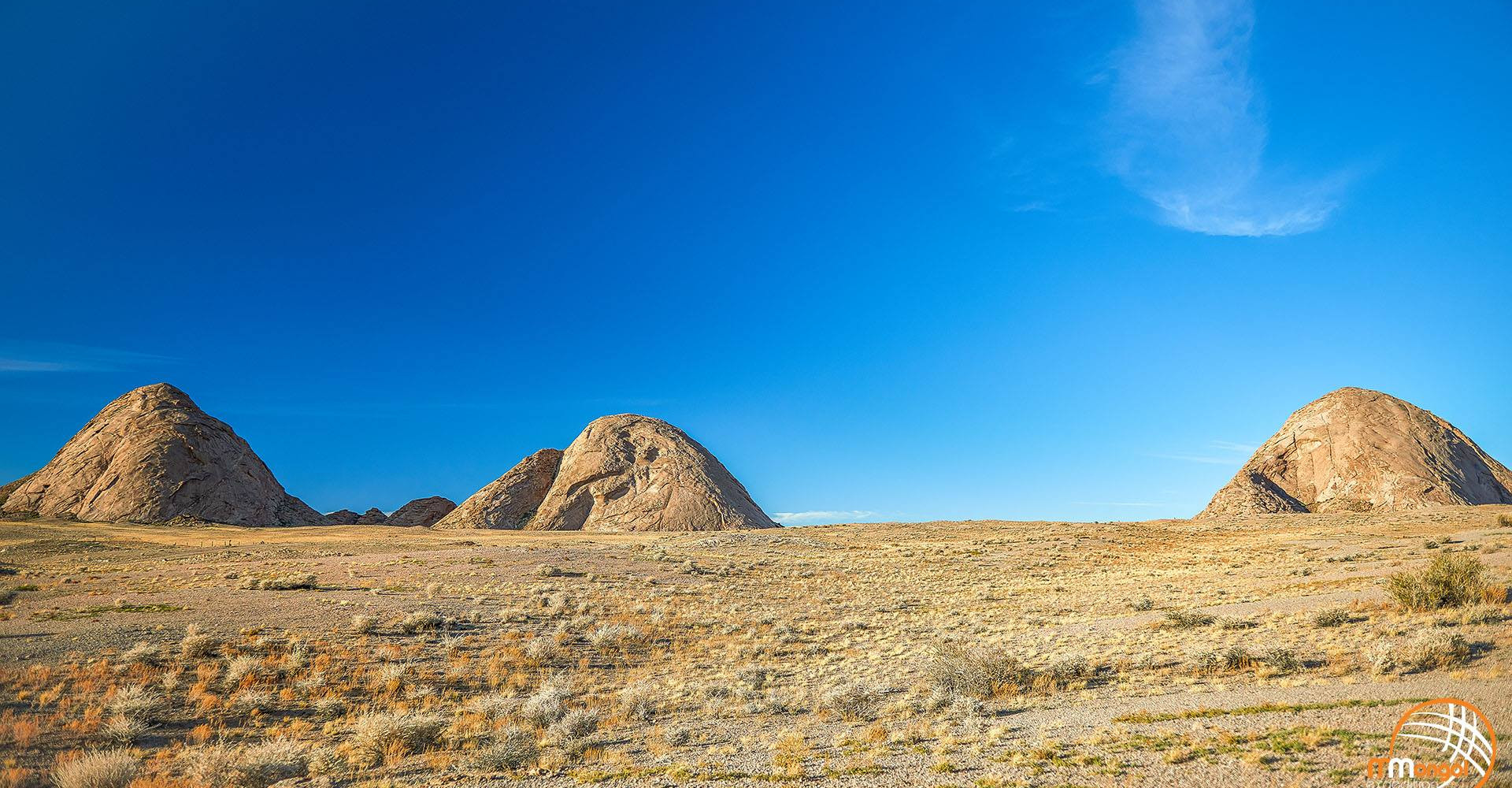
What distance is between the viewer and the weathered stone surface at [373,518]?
81.6m

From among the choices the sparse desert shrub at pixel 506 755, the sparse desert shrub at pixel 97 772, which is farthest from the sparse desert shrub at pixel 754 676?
the sparse desert shrub at pixel 97 772

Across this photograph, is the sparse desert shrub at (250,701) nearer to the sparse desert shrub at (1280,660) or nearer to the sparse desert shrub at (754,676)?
the sparse desert shrub at (754,676)

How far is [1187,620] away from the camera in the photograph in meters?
18.5

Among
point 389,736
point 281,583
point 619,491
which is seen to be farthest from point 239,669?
point 619,491

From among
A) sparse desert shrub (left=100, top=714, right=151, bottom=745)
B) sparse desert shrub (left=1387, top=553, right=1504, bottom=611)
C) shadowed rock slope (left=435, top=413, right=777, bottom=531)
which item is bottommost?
sparse desert shrub (left=100, top=714, right=151, bottom=745)

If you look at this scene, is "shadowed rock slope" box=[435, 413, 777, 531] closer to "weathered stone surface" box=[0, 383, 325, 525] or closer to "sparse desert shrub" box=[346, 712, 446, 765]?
"weathered stone surface" box=[0, 383, 325, 525]

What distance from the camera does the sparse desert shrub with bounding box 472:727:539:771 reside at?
9914mm

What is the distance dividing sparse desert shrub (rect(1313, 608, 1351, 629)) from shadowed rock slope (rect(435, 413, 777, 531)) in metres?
52.4

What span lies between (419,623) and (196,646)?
520 centimetres

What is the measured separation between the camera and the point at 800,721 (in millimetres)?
12250

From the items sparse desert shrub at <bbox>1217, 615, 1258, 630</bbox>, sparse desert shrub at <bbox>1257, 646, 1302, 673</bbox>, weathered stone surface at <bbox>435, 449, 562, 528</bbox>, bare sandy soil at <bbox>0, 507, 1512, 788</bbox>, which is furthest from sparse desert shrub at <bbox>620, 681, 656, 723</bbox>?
weathered stone surface at <bbox>435, 449, 562, 528</bbox>

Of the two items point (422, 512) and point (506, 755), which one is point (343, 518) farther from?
point (506, 755)

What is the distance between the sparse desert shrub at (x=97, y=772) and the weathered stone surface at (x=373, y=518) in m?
81.5

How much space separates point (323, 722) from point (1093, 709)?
1379 centimetres
